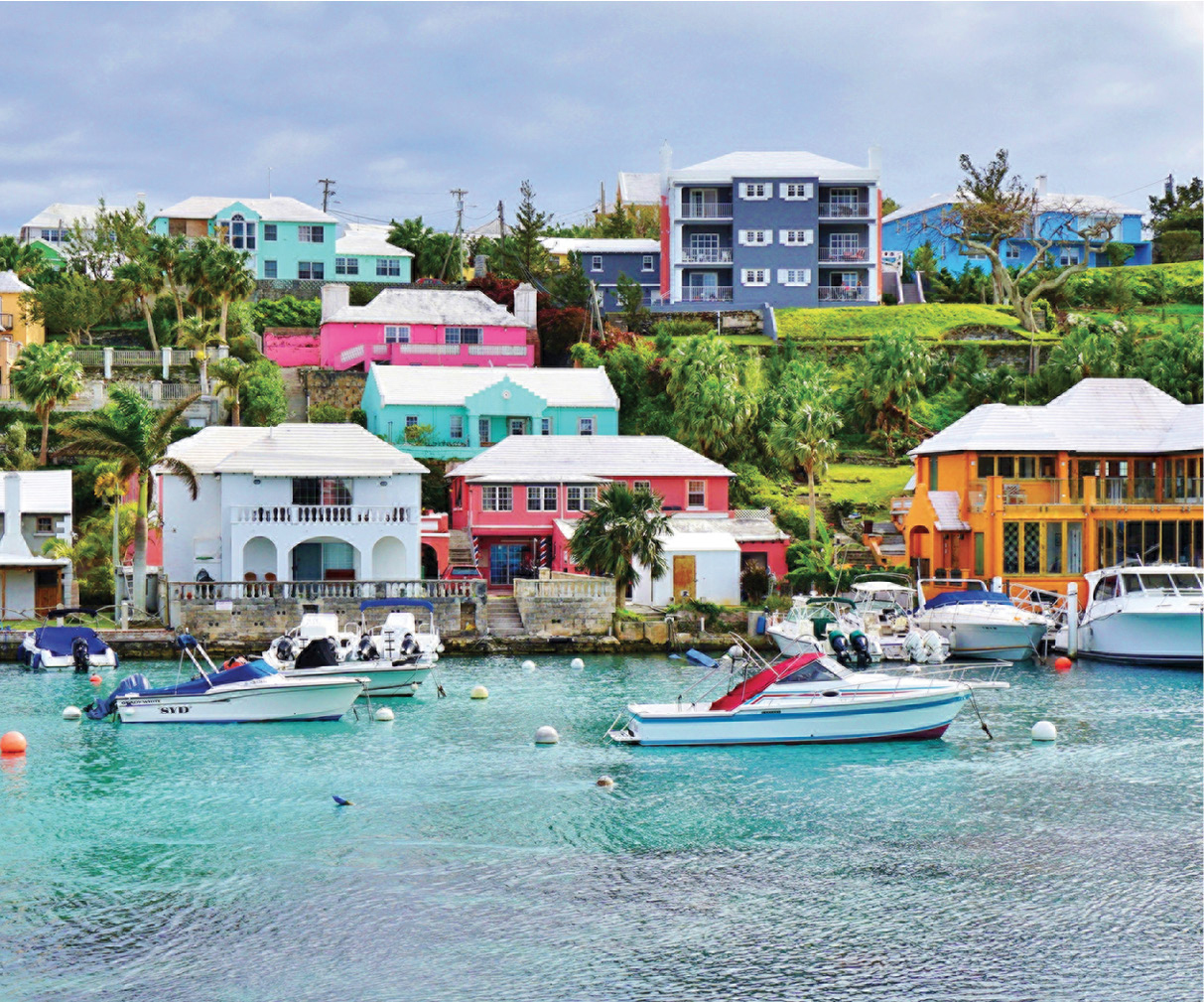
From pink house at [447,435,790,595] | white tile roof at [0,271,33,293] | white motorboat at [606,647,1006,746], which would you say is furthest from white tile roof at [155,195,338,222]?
white motorboat at [606,647,1006,746]

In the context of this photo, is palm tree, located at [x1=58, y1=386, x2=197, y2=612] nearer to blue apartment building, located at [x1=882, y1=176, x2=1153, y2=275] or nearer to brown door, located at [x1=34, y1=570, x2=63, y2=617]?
brown door, located at [x1=34, y1=570, x2=63, y2=617]

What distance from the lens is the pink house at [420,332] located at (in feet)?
282

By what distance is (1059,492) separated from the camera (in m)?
64.8

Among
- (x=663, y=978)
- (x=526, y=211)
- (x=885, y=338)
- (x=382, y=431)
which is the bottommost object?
(x=663, y=978)

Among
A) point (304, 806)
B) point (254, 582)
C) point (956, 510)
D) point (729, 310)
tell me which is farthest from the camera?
point (729, 310)

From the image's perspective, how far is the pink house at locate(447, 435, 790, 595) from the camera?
61.4m

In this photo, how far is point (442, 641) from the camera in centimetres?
5472

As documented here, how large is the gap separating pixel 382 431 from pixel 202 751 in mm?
41346

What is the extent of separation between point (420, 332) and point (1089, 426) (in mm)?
40682

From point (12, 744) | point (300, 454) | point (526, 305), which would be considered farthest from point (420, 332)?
point (12, 744)

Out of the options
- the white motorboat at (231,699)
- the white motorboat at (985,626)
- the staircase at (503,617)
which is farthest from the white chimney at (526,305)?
the white motorboat at (231,699)

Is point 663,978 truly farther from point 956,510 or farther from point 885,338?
point 885,338

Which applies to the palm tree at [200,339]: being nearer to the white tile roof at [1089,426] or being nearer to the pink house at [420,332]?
the pink house at [420,332]

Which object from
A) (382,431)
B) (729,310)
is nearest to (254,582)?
(382,431)
